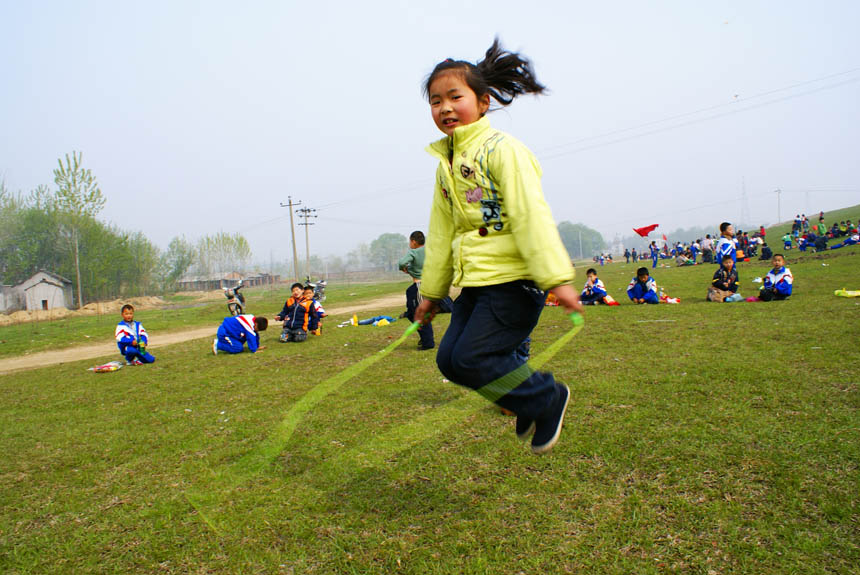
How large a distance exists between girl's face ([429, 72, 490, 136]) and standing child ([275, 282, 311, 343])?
8611mm

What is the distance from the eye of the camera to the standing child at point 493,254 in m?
2.51

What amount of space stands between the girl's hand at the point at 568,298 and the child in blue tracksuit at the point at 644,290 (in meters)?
11.6

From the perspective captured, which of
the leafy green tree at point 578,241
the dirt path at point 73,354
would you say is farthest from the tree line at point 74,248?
the leafy green tree at point 578,241

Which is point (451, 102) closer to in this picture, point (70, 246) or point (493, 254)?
point (493, 254)

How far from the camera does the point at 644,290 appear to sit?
43.2 feet

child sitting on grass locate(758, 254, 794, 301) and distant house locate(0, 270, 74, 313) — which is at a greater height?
distant house locate(0, 270, 74, 313)

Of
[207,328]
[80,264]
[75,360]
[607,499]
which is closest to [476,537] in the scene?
[607,499]

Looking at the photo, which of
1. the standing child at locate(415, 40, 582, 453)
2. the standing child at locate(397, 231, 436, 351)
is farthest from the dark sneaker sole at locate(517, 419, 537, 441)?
the standing child at locate(397, 231, 436, 351)

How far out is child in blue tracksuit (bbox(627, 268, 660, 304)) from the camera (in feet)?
42.8

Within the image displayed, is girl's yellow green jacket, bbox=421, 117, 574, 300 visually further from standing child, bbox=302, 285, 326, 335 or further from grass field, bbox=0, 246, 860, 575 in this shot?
standing child, bbox=302, 285, 326, 335

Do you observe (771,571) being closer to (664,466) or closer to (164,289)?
(664,466)

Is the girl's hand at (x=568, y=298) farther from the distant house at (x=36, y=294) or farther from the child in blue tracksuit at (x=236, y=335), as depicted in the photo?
the distant house at (x=36, y=294)

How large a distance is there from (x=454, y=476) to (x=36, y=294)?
44413 mm

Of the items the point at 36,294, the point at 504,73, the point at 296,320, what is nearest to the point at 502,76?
the point at 504,73
